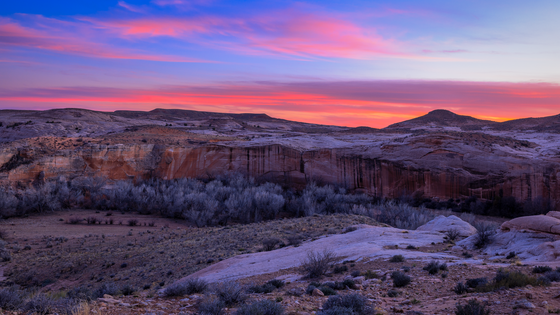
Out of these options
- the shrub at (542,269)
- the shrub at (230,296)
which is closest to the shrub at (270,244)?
the shrub at (230,296)

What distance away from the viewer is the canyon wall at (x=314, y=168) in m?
19.7

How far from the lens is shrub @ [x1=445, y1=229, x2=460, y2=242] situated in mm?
10375

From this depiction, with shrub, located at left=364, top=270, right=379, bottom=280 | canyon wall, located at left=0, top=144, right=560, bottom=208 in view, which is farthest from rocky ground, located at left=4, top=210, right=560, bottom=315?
canyon wall, located at left=0, top=144, right=560, bottom=208

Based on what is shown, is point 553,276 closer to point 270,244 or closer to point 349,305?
point 349,305

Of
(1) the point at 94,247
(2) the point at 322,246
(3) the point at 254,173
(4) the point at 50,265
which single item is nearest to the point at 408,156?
(3) the point at 254,173

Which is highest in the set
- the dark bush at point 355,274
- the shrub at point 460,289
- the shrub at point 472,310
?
the shrub at point 472,310

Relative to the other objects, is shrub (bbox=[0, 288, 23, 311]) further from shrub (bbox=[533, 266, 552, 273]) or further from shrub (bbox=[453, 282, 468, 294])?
shrub (bbox=[533, 266, 552, 273])

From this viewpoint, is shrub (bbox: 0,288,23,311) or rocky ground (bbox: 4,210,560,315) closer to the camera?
shrub (bbox: 0,288,23,311)

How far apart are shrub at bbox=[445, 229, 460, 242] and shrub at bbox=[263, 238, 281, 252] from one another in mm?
5270

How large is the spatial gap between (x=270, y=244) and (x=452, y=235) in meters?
5.59

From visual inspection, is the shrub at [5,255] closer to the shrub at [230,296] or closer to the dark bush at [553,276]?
the shrub at [230,296]

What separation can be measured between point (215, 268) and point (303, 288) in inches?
149

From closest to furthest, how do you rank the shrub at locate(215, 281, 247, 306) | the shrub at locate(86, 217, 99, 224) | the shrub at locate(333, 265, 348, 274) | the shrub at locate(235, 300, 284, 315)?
the shrub at locate(235, 300, 284, 315), the shrub at locate(215, 281, 247, 306), the shrub at locate(333, 265, 348, 274), the shrub at locate(86, 217, 99, 224)

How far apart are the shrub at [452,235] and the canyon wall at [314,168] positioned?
1118 cm
